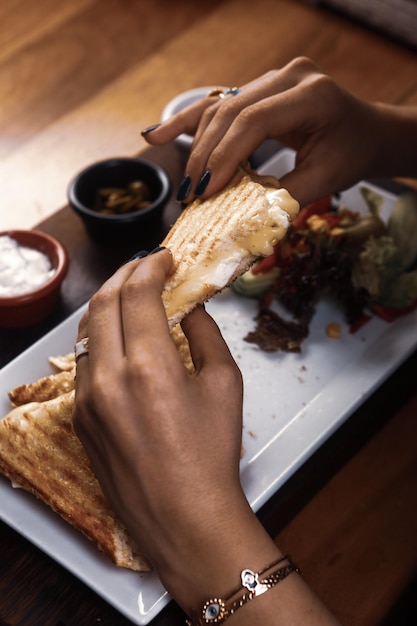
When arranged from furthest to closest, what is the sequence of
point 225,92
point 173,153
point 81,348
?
point 173,153 < point 225,92 < point 81,348

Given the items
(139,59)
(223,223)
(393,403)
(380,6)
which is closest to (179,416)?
(223,223)

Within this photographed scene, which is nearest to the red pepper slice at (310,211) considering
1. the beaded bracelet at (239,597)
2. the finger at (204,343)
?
the finger at (204,343)

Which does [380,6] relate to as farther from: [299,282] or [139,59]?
[299,282]

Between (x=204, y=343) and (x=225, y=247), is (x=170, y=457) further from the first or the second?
(x=225, y=247)

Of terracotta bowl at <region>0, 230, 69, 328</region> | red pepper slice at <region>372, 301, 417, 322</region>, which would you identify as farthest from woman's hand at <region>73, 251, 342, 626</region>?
red pepper slice at <region>372, 301, 417, 322</region>

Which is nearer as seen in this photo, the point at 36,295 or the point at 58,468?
the point at 58,468

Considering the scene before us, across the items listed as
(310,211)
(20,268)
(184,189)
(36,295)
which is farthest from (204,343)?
(310,211)

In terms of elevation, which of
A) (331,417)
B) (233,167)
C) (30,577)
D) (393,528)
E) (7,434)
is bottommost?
(393,528)

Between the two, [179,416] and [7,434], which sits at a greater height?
[179,416]

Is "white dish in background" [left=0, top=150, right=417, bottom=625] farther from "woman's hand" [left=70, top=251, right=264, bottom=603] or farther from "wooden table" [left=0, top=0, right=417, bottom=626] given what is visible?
"woman's hand" [left=70, top=251, right=264, bottom=603]
